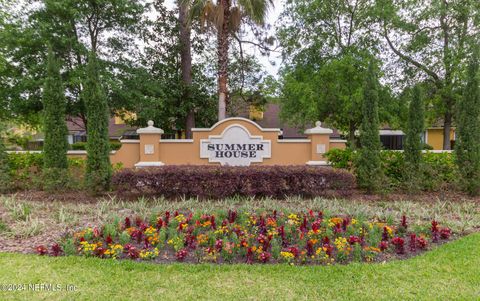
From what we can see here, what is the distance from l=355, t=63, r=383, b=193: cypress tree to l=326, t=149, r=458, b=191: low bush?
17.7 inches

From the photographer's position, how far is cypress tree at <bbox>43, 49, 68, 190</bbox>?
25.1 feet

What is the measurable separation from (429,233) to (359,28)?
11.9 m

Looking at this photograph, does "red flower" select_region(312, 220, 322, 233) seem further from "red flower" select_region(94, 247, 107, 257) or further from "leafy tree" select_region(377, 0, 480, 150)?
"leafy tree" select_region(377, 0, 480, 150)

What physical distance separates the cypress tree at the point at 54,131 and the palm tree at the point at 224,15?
16.6 ft

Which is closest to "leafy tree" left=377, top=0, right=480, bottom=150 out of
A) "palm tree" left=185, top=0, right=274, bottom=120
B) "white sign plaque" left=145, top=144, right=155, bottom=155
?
"palm tree" left=185, top=0, right=274, bottom=120

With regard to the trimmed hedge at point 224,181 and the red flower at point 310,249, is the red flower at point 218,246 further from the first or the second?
the trimmed hedge at point 224,181

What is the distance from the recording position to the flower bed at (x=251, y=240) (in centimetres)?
381

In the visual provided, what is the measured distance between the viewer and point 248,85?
52.2 feet

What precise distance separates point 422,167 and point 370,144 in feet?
5.04

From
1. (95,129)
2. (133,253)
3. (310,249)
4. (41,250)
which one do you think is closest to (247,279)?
(310,249)

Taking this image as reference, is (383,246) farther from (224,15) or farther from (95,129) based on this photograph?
(224,15)

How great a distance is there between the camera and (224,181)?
22.6ft

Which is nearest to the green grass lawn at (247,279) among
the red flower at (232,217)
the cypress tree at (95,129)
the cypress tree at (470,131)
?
the red flower at (232,217)

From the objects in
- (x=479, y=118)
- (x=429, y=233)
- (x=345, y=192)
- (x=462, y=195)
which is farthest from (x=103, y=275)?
(x=479, y=118)
